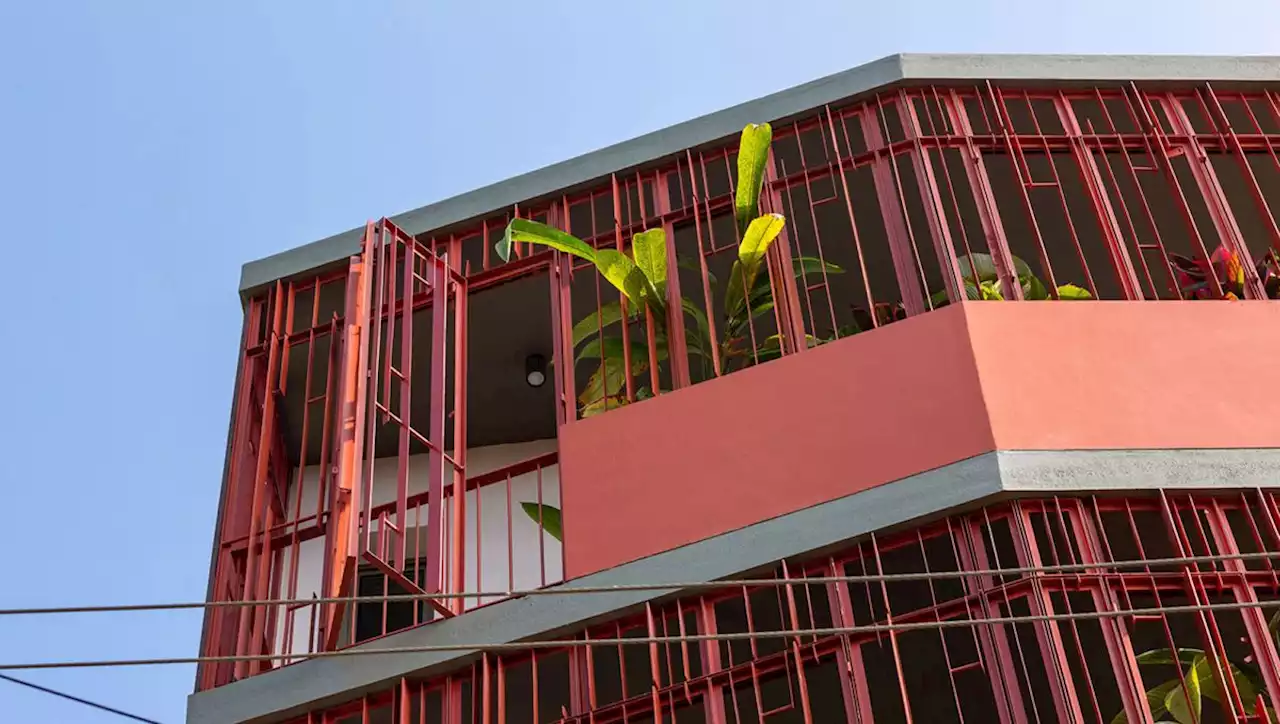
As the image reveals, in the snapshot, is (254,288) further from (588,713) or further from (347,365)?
(588,713)

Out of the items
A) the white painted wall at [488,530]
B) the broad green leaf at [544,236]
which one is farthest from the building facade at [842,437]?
the broad green leaf at [544,236]

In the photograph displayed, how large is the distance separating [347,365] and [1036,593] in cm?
325

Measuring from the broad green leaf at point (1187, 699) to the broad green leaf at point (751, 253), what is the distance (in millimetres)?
2748

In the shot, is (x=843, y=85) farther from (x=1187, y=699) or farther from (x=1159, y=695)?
(x=1187, y=699)

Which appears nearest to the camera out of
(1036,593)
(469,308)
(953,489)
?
(1036,593)

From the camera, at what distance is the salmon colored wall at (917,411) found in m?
6.90

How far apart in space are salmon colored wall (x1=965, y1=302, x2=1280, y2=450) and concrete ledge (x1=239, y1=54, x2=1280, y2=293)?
1.83m

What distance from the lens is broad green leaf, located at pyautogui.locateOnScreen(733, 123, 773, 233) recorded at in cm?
806

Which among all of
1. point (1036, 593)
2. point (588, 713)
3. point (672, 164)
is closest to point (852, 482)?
point (1036, 593)

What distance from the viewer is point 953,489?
21.8 feet

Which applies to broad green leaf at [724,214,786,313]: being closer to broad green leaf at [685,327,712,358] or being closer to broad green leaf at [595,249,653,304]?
broad green leaf at [685,327,712,358]

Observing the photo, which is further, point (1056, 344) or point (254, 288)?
point (254, 288)

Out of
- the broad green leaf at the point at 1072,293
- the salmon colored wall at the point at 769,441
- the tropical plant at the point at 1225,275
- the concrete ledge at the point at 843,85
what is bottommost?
the salmon colored wall at the point at 769,441

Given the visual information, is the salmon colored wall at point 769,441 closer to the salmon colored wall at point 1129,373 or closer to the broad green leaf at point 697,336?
the salmon colored wall at point 1129,373
